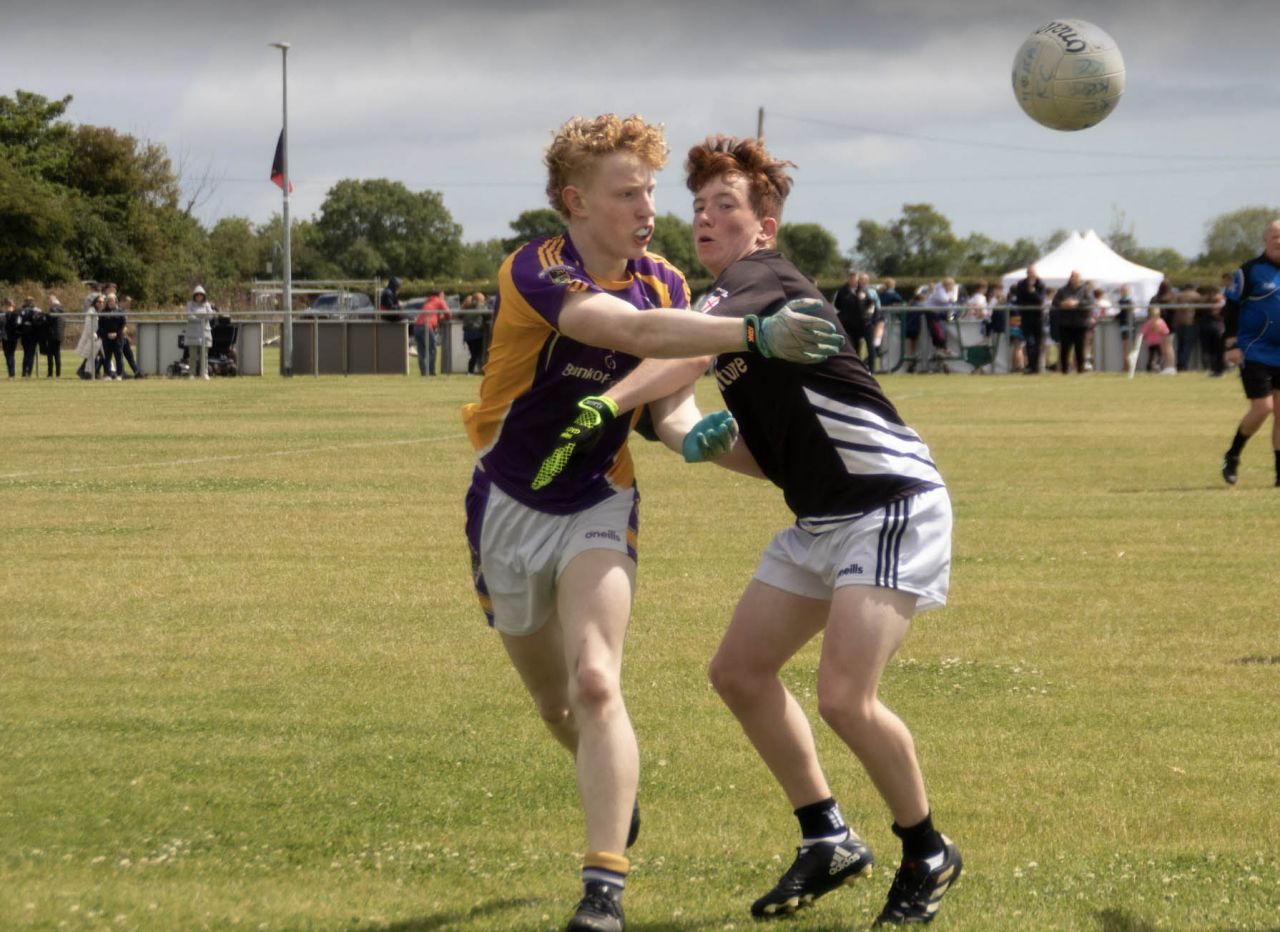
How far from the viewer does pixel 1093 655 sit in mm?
8727

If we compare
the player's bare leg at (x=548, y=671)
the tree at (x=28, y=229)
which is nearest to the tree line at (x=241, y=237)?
the tree at (x=28, y=229)

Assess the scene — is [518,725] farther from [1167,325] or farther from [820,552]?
[1167,325]

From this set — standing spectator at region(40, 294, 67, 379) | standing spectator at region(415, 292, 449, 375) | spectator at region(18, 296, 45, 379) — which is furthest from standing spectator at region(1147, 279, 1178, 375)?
spectator at region(18, 296, 45, 379)

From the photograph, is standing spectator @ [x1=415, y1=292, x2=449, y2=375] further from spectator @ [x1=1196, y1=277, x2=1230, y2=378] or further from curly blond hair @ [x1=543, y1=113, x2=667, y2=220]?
curly blond hair @ [x1=543, y1=113, x2=667, y2=220]

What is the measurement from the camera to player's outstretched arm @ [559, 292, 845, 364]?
4516mm

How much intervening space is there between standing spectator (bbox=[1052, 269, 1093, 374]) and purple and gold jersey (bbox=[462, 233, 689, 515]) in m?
33.4

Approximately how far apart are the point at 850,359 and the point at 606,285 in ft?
2.45

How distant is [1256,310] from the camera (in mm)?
15266

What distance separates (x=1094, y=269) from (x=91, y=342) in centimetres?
2761

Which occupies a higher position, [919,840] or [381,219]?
[381,219]

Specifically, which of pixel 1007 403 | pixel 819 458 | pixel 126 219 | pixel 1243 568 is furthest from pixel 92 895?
pixel 126 219

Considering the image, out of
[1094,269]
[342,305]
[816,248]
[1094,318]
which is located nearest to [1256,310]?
[1094,318]

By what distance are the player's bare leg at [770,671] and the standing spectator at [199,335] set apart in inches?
1300

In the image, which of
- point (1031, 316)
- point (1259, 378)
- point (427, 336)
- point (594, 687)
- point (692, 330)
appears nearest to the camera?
point (692, 330)
